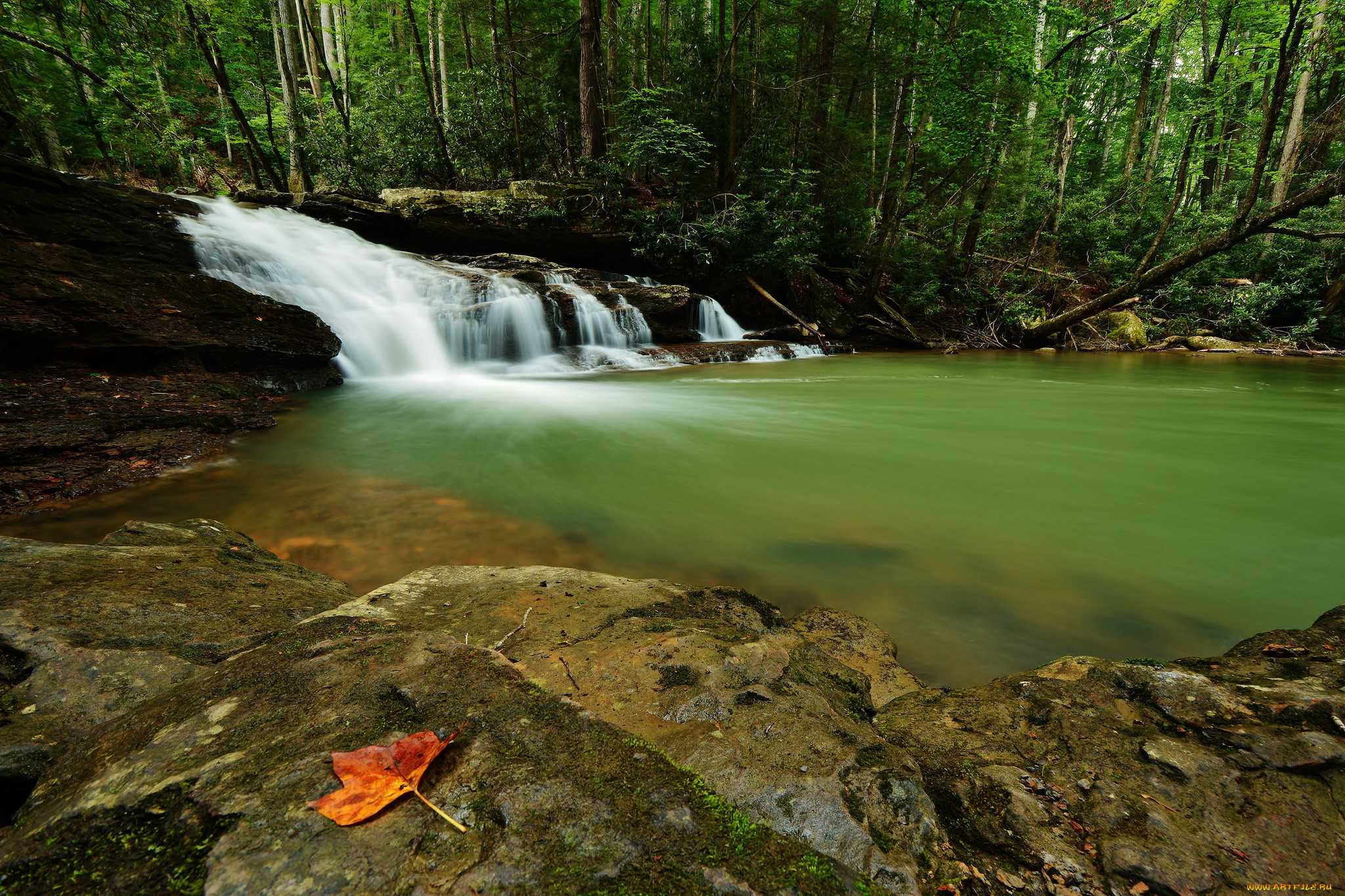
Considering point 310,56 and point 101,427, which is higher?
point 310,56

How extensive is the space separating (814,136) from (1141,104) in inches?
520

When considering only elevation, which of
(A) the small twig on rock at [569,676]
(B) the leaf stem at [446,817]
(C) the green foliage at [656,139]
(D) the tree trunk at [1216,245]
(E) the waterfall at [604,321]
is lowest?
(A) the small twig on rock at [569,676]

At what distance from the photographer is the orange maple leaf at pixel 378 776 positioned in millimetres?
857

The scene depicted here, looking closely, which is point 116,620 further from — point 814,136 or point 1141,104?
point 1141,104

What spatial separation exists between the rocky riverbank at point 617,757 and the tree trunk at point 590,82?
1334cm

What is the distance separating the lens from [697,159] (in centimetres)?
1220

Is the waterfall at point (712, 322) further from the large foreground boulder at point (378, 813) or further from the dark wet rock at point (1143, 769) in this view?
the large foreground boulder at point (378, 813)

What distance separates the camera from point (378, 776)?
0.94 metres

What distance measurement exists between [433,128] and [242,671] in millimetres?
16477

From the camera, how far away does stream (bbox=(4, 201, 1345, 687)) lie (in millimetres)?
2785

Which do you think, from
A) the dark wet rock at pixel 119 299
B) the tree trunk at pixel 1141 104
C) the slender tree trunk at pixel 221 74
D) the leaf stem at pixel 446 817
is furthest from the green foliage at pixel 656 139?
the tree trunk at pixel 1141 104

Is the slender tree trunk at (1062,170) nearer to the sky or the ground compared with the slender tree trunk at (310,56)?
nearer to the ground

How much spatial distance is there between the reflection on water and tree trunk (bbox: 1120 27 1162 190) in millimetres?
16261

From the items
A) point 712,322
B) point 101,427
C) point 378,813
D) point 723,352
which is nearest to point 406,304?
point 101,427
